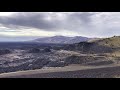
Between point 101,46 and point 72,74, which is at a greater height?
point 101,46

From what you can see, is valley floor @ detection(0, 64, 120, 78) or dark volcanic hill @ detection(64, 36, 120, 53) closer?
valley floor @ detection(0, 64, 120, 78)

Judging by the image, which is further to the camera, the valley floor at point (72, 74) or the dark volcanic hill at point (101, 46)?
the dark volcanic hill at point (101, 46)

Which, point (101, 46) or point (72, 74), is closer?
point (72, 74)

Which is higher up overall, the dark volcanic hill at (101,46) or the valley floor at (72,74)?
the dark volcanic hill at (101,46)

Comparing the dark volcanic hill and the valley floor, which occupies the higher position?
A: the dark volcanic hill
